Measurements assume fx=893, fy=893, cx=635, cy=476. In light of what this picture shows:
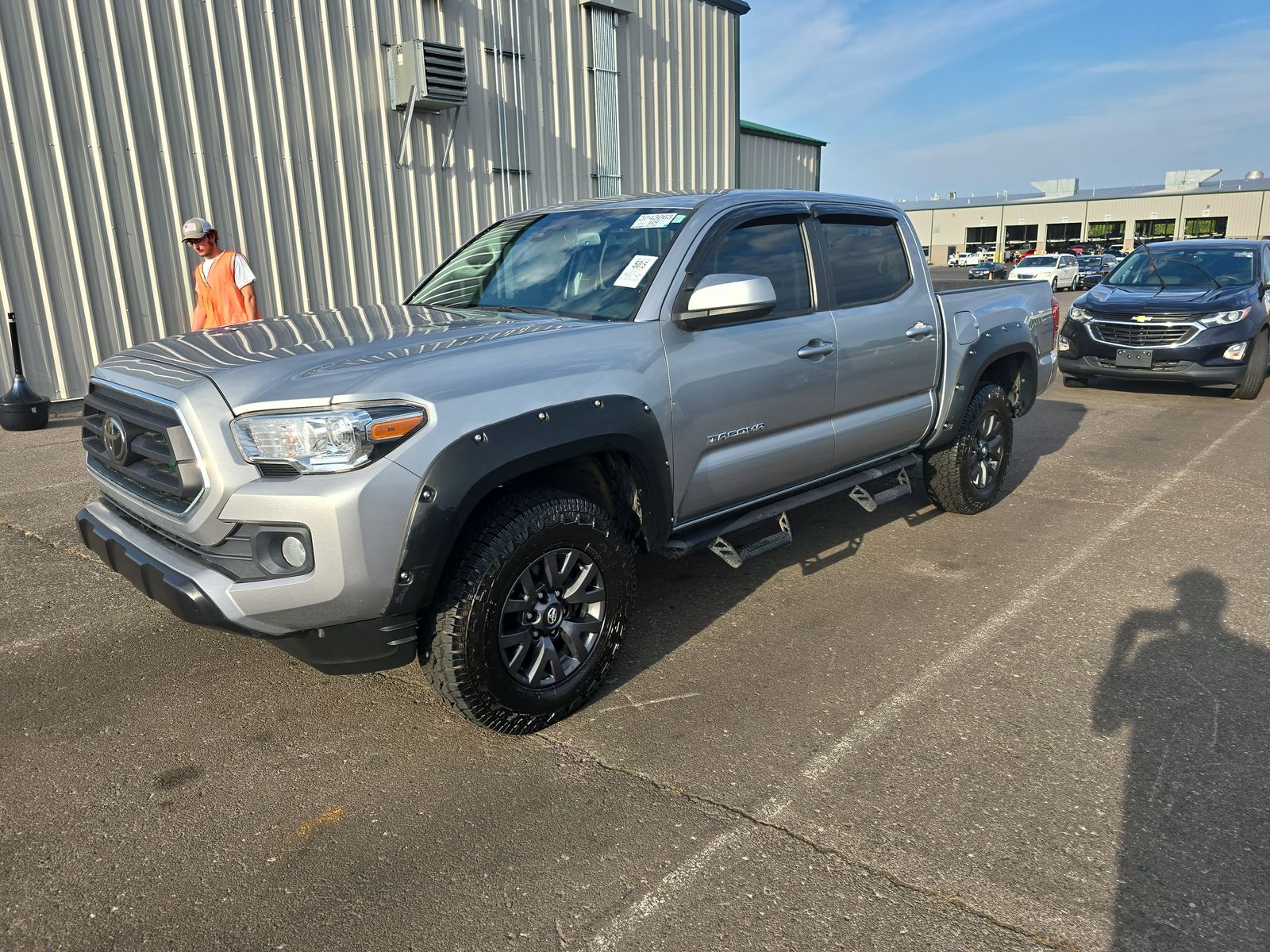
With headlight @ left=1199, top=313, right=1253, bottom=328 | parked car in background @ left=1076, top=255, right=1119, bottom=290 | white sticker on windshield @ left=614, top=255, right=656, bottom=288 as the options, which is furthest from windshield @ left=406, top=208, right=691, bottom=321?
parked car in background @ left=1076, top=255, right=1119, bottom=290

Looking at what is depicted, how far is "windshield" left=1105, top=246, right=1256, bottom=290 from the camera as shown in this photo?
34.8 ft

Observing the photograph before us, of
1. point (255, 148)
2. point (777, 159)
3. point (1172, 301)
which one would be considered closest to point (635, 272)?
point (255, 148)

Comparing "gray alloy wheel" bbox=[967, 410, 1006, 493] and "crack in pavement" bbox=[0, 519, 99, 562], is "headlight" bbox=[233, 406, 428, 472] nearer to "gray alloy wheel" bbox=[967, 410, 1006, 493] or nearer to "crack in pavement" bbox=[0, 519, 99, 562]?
"crack in pavement" bbox=[0, 519, 99, 562]

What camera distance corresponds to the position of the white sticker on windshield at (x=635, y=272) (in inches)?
144

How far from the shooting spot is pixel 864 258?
15.6 ft

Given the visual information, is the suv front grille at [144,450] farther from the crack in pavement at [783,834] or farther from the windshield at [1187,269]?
the windshield at [1187,269]

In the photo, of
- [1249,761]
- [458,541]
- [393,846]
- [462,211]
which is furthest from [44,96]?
[1249,761]

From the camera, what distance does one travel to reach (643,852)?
258cm

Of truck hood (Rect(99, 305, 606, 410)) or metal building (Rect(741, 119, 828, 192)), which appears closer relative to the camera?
truck hood (Rect(99, 305, 606, 410))

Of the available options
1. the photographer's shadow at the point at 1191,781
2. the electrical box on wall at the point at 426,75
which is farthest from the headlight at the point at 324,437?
the electrical box on wall at the point at 426,75

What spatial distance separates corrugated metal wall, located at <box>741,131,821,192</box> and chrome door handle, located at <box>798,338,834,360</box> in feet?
43.9

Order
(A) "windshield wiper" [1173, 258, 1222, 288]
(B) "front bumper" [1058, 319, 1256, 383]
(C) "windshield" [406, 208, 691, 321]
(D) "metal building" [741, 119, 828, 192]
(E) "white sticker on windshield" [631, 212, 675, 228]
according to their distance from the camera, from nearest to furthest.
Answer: (C) "windshield" [406, 208, 691, 321], (E) "white sticker on windshield" [631, 212, 675, 228], (B) "front bumper" [1058, 319, 1256, 383], (A) "windshield wiper" [1173, 258, 1222, 288], (D) "metal building" [741, 119, 828, 192]

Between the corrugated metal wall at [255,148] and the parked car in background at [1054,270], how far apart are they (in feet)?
78.0

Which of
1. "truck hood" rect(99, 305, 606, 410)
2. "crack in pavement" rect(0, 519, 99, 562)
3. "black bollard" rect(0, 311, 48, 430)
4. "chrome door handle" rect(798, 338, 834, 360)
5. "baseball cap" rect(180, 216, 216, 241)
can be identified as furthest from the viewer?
"black bollard" rect(0, 311, 48, 430)
